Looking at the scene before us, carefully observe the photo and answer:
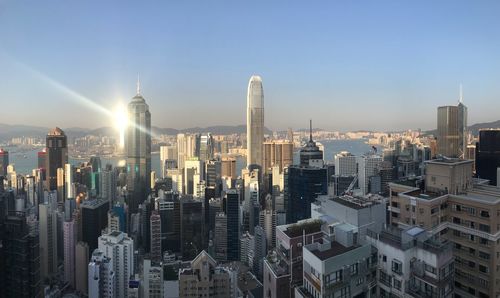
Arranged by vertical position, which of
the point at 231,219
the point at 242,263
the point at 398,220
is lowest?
the point at 242,263

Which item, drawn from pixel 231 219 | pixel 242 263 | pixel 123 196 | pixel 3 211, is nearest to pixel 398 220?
pixel 3 211

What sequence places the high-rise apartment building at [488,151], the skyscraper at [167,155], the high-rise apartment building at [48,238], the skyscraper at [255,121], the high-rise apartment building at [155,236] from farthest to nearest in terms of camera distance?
the skyscraper at [255,121]
the skyscraper at [167,155]
the high-rise apartment building at [488,151]
the high-rise apartment building at [155,236]
the high-rise apartment building at [48,238]

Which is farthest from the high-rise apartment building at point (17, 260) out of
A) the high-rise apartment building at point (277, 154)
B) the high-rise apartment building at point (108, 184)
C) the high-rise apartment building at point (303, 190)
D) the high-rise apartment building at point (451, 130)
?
the high-rise apartment building at point (277, 154)

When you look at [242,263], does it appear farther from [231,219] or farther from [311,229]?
[311,229]

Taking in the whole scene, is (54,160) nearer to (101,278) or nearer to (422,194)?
(101,278)

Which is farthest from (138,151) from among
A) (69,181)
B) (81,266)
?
(81,266)

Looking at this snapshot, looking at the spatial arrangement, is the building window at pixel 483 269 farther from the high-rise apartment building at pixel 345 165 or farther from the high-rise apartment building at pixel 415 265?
the high-rise apartment building at pixel 345 165
